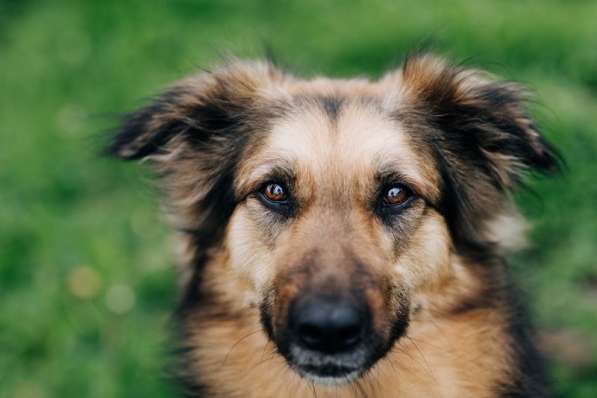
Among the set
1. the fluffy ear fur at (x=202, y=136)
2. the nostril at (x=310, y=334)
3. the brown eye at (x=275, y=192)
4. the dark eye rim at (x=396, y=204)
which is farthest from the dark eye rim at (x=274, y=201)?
the nostril at (x=310, y=334)

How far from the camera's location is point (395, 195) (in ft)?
11.0

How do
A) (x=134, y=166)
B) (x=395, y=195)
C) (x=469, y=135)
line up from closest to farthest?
(x=395, y=195) → (x=469, y=135) → (x=134, y=166)

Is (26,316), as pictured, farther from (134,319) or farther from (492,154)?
(492,154)

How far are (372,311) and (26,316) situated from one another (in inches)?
114

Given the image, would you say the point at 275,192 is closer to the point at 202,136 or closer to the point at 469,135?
the point at 202,136

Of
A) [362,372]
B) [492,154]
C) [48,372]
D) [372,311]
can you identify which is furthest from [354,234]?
[48,372]

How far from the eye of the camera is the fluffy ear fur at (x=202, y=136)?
360 cm

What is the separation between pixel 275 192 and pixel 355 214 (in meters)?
0.38

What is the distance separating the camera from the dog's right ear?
11.7ft

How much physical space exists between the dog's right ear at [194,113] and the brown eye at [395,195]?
798 mm

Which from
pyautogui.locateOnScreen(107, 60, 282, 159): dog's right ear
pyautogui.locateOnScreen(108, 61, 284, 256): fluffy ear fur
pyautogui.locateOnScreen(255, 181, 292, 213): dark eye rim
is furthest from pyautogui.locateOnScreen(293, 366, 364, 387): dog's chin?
pyautogui.locateOnScreen(107, 60, 282, 159): dog's right ear

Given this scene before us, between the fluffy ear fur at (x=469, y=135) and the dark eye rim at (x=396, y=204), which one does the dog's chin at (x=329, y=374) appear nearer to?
the dark eye rim at (x=396, y=204)

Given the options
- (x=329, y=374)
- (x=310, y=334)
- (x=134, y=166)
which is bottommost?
(x=134, y=166)

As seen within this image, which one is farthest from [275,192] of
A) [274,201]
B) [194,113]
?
[194,113]
